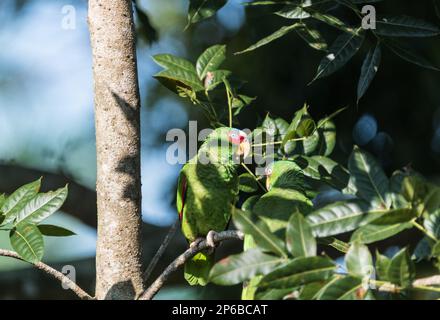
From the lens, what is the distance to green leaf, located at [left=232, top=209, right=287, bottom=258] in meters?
1.22

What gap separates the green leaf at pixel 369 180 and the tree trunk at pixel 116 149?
73 centimetres

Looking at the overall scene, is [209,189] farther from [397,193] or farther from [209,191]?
[397,193]

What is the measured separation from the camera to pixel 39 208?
1650 millimetres

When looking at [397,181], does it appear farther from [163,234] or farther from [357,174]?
[163,234]

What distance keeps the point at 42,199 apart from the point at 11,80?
391 centimetres

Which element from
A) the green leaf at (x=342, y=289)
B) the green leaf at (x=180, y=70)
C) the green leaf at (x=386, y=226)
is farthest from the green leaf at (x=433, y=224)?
the green leaf at (x=180, y=70)

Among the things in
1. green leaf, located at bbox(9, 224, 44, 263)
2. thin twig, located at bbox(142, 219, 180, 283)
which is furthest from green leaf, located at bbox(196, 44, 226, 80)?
green leaf, located at bbox(9, 224, 44, 263)

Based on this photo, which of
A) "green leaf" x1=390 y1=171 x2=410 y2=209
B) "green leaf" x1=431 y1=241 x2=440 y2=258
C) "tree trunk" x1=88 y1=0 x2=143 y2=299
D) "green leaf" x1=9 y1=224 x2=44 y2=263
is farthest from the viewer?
"tree trunk" x1=88 y1=0 x2=143 y2=299

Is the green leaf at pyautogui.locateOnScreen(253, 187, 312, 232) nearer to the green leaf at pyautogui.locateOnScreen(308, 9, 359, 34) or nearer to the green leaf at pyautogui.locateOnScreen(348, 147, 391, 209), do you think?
the green leaf at pyautogui.locateOnScreen(348, 147, 391, 209)

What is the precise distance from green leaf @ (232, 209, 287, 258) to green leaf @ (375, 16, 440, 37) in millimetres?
1060

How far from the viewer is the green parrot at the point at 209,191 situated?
250 centimetres

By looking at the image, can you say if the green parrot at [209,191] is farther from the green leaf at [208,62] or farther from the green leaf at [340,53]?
the green leaf at [340,53]

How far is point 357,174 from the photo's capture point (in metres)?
1.35
